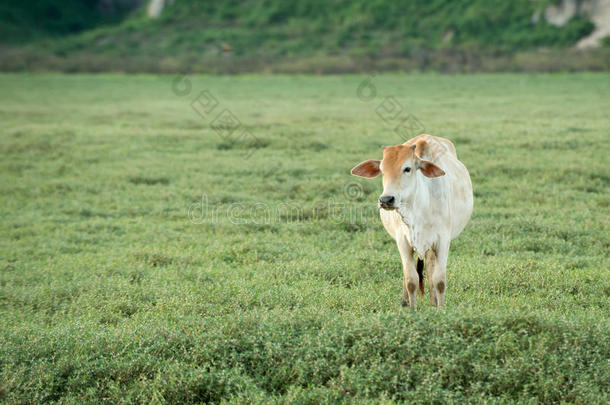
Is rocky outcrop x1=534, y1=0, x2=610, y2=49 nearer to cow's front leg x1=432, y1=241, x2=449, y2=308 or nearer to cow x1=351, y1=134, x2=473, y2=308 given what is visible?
cow x1=351, y1=134, x2=473, y2=308

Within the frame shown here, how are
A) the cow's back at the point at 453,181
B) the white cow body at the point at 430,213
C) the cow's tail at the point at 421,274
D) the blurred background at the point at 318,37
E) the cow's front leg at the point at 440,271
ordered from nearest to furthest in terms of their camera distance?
the white cow body at the point at 430,213, the cow's front leg at the point at 440,271, the cow's back at the point at 453,181, the cow's tail at the point at 421,274, the blurred background at the point at 318,37

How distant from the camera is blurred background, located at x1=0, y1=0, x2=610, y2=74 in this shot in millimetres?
45812

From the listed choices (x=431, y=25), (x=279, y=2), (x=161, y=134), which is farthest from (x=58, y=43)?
(x=161, y=134)

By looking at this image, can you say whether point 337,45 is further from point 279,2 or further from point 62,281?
point 62,281

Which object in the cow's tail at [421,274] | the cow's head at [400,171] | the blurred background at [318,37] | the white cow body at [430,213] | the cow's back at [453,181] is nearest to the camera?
the cow's head at [400,171]

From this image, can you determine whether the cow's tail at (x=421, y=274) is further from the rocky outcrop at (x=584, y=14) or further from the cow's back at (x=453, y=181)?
the rocky outcrop at (x=584, y=14)

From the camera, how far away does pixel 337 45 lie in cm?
5666

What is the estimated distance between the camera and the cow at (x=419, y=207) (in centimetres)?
523

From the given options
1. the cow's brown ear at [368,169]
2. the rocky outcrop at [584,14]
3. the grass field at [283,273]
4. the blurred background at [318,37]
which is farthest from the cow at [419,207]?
the rocky outcrop at [584,14]

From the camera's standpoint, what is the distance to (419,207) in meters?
5.45

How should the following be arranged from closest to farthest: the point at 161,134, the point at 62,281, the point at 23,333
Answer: the point at 23,333, the point at 62,281, the point at 161,134

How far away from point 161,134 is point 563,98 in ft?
53.9

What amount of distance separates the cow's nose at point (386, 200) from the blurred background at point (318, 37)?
122 ft

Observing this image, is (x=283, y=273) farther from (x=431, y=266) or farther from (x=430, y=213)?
(x=430, y=213)
